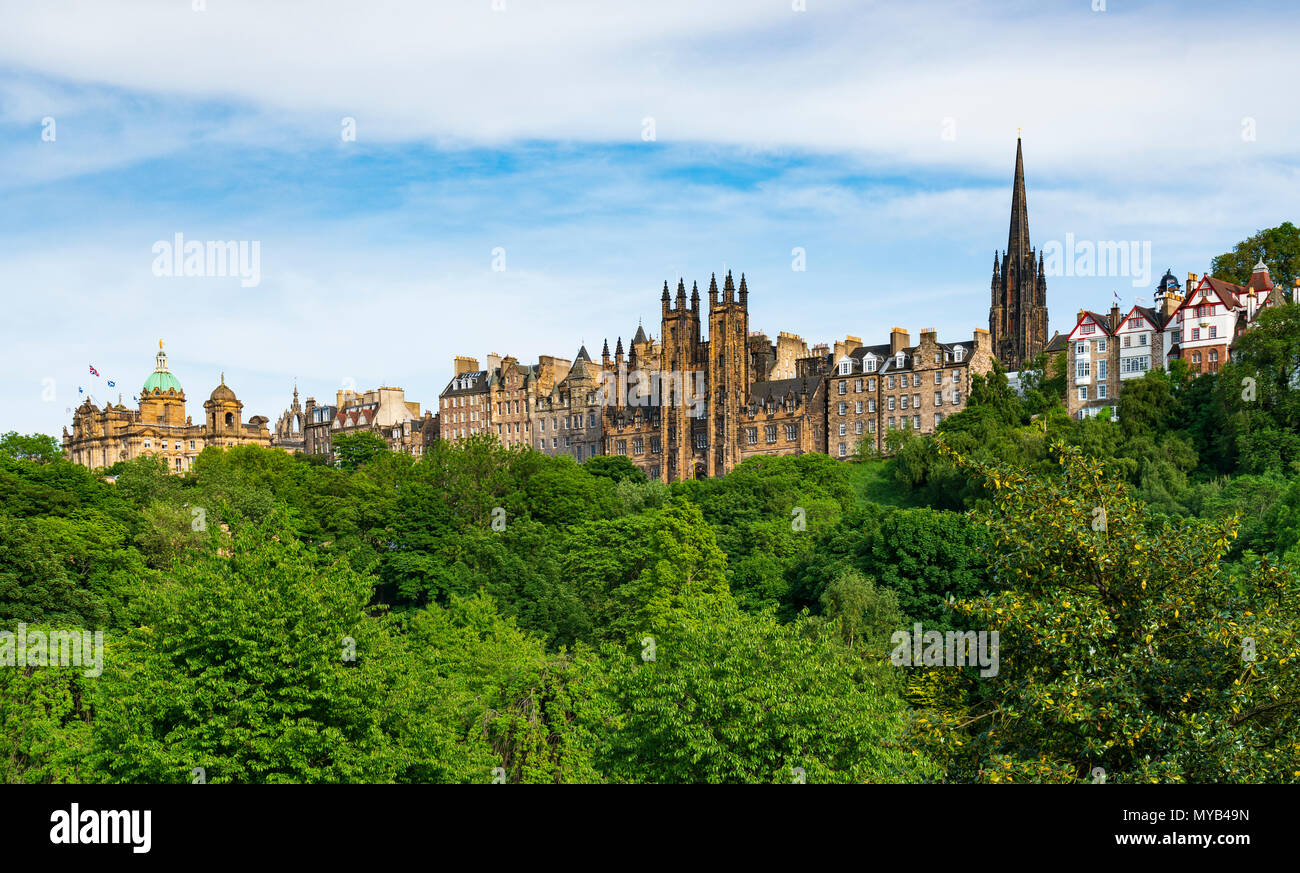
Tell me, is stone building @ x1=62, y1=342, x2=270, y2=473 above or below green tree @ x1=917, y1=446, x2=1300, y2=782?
above

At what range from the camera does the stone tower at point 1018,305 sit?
115312 mm

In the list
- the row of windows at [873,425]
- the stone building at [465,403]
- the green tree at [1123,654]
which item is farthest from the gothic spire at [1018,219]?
the green tree at [1123,654]

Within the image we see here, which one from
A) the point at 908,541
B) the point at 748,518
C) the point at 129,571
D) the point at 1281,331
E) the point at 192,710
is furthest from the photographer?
the point at 748,518

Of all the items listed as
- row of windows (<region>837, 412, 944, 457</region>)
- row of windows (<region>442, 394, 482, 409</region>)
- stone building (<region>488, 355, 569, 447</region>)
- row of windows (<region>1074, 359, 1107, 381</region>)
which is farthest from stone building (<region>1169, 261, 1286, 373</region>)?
row of windows (<region>442, 394, 482, 409</region>)

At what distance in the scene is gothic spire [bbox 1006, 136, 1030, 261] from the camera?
120m

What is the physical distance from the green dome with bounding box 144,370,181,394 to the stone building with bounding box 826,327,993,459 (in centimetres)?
8327

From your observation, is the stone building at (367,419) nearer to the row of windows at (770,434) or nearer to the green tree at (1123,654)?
the row of windows at (770,434)

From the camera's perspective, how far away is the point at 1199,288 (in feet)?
277

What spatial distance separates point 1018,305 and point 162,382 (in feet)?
317

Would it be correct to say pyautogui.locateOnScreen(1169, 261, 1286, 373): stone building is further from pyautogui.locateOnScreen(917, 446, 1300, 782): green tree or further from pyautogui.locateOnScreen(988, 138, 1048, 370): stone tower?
pyautogui.locateOnScreen(917, 446, 1300, 782): green tree
